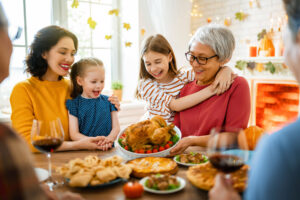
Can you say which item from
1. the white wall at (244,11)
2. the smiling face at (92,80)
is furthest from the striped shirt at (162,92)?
the white wall at (244,11)

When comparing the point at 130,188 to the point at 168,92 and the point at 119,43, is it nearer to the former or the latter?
the point at 168,92

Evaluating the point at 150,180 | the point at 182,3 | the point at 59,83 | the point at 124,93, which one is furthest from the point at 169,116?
the point at 182,3

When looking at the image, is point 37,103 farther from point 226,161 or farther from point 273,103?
point 273,103

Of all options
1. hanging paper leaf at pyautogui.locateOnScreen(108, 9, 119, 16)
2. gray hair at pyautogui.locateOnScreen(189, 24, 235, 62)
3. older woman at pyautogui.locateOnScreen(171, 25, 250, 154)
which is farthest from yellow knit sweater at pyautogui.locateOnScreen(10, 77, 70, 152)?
hanging paper leaf at pyautogui.locateOnScreen(108, 9, 119, 16)

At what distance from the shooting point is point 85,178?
3.38 ft

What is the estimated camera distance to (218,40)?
1.89 metres

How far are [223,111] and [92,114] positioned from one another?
0.97 metres

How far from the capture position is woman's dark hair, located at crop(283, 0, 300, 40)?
68 centimetres

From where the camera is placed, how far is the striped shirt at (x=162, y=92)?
83.7 inches

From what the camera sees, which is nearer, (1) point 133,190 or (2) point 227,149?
(2) point 227,149

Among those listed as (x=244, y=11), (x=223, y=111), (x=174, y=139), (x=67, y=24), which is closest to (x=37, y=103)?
(x=174, y=139)

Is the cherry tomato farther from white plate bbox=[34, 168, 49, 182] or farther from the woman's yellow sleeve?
the woman's yellow sleeve

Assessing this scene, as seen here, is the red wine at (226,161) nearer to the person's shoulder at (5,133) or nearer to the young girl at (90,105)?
the person's shoulder at (5,133)

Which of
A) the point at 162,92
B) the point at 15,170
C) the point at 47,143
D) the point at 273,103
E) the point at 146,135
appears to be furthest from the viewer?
the point at 273,103
